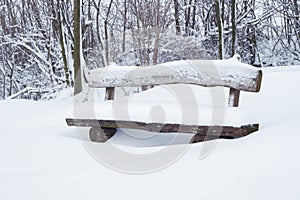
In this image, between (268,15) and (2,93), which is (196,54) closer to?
(268,15)

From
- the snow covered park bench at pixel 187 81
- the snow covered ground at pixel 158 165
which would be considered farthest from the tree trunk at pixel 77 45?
the snow covered ground at pixel 158 165

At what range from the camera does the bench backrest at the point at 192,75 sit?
123 inches

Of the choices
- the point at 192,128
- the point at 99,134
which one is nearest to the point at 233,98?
the point at 192,128

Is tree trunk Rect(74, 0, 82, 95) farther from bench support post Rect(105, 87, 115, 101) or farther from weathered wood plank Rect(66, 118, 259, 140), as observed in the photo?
weathered wood plank Rect(66, 118, 259, 140)

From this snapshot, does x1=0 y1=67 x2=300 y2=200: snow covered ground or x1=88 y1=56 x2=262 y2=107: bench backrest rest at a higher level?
x1=88 y1=56 x2=262 y2=107: bench backrest

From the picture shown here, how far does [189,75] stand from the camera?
11.2 feet

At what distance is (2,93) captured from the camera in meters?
12.0

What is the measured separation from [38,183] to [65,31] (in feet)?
27.3

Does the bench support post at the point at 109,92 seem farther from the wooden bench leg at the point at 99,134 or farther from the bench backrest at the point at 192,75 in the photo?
the wooden bench leg at the point at 99,134

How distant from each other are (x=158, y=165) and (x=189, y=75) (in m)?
1.23

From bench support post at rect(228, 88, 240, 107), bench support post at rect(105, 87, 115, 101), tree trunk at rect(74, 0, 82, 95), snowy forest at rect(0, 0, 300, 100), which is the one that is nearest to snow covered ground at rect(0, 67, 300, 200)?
bench support post at rect(228, 88, 240, 107)

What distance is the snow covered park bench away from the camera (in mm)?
2943

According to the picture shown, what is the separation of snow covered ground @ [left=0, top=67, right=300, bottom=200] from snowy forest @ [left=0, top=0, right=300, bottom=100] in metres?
4.60

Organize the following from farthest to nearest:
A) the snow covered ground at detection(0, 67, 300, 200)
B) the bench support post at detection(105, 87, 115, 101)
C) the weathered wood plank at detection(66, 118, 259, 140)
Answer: the bench support post at detection(105, 87, 115, 101), the weathered wood plank at detection(66, 118, 259, 140), the snow covered ground at detection(0, 67, 300, 200)
